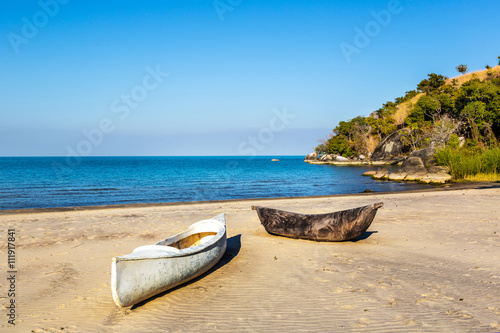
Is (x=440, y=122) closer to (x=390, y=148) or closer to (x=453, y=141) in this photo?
(x=453, y=141)

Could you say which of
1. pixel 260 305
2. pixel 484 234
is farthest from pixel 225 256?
pixel 484 234

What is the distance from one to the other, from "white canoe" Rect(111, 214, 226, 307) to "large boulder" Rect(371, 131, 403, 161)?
72.0 m

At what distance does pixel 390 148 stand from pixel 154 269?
253 ft

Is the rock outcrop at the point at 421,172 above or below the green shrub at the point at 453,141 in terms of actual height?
below

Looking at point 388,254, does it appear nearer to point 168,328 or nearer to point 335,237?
point 335,237

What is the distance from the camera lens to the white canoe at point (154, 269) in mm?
5707

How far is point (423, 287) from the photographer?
682cm

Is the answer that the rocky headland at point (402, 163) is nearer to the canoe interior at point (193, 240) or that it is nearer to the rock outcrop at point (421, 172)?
the rock outcrop at point (421, 172)

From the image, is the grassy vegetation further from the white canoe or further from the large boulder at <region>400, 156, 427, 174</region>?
the white canoe

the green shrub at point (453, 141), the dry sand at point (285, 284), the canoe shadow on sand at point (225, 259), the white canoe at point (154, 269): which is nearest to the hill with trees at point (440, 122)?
the green shrub at point (453, 141)

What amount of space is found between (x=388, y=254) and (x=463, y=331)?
14.8 feet

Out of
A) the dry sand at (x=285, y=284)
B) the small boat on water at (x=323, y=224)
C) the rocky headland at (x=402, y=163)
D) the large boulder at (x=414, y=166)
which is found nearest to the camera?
the dry sand at (x=285, y=284)

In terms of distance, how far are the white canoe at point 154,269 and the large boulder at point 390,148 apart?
7197 centimetres

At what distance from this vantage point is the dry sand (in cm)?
547
